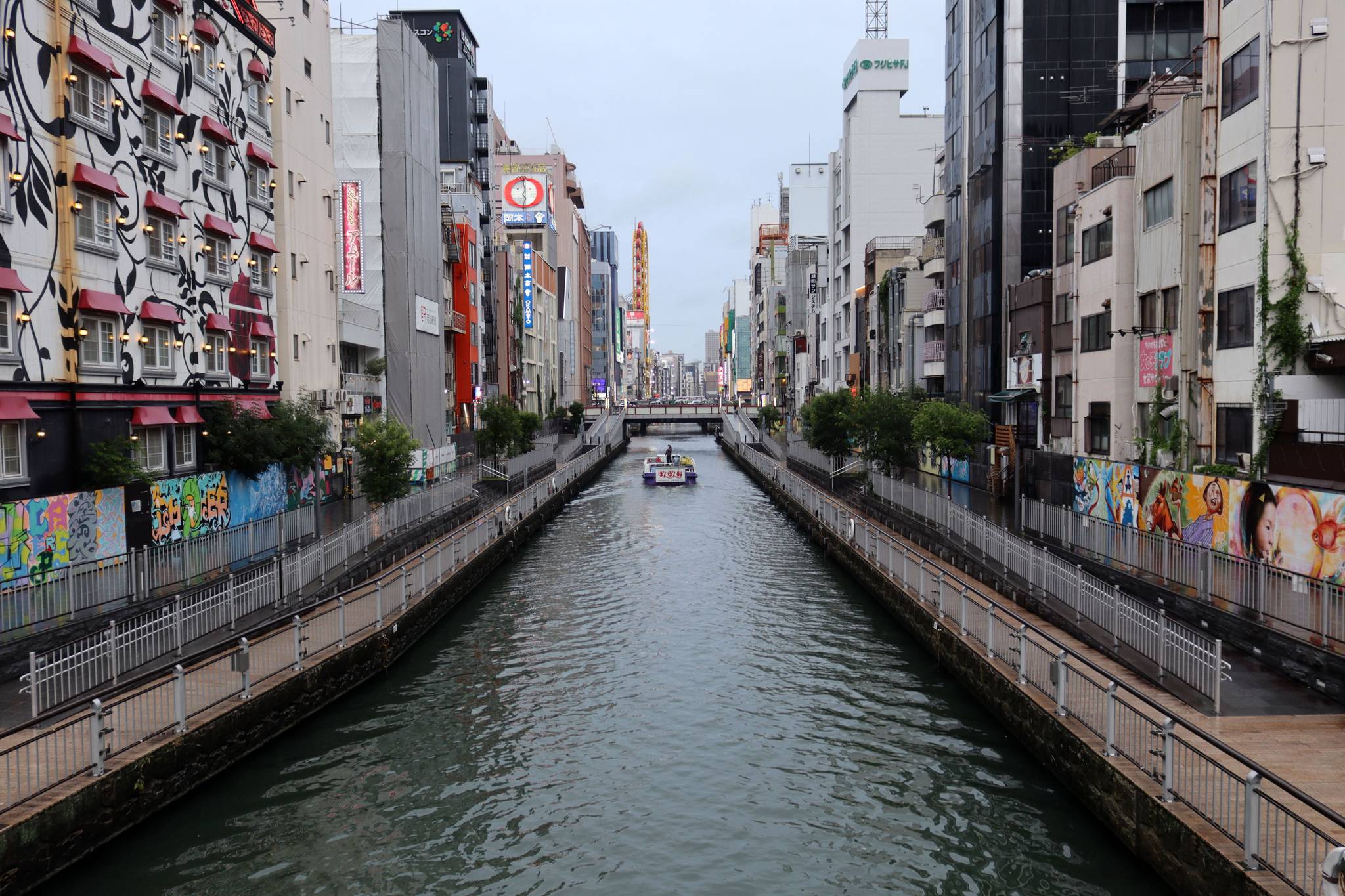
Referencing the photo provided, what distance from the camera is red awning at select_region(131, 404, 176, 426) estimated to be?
25.7m

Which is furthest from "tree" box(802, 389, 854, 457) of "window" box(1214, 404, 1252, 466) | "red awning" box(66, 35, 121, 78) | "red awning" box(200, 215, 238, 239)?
"red awning" box(66, 35, 121, 78)

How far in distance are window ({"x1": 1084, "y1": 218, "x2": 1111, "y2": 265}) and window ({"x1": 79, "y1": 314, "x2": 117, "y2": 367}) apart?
1201 inches

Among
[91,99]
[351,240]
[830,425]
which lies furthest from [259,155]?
[830,425]

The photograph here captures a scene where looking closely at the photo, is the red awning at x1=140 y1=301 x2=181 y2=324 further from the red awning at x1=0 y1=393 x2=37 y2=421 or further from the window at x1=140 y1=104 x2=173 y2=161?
the red awning at x1=0 y1=393 x2=37 y2=421

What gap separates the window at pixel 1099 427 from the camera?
33.5 meters

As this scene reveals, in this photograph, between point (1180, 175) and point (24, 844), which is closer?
point (24, 844)

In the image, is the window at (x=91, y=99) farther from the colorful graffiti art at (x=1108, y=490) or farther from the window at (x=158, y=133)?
the colorful graffiti art at (x=1108, y=490)

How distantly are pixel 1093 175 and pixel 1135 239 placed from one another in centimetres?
556

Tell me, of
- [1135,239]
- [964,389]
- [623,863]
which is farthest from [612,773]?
[964,389]

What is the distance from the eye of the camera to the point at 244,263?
3353cm

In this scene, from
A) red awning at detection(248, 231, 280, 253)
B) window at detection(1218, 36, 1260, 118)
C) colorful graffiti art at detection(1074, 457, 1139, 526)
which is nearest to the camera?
window at detection(1218, 36, 1260, 118)

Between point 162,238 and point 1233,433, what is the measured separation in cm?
2968

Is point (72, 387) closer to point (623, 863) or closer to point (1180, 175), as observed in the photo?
point (623, 863)

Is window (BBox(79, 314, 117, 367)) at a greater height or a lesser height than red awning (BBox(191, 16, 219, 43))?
lesser
